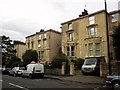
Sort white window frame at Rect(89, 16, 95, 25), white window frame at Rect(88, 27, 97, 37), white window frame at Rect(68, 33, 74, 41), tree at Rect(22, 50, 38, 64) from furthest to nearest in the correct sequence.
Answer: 1. tree at Rect(22, 50, 38, 64)
2. white window frame at Rect(68, 33, 74, 41)
3. white window frame at Rect(89, 16, 95, 25)
4. white window frame at Rect(88, 27, 97, 37)

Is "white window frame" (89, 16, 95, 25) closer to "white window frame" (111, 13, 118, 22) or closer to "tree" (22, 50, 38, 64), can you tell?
"white window frame" (111, 13, 118, 22)

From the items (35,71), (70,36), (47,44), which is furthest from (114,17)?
(47,44)

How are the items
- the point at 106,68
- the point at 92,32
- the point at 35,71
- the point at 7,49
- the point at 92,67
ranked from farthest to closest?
the point at 7,49
the point at 92,32
the point at 35,71
the point at 92,67
the point at 106,68

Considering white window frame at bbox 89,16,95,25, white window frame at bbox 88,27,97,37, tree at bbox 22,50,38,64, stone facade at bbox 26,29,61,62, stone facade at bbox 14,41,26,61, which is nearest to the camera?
white window frame at bbox 88,27,97,37

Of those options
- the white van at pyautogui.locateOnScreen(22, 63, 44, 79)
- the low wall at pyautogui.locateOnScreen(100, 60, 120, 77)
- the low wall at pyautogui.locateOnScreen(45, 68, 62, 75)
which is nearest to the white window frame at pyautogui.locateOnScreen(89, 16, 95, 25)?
the low wall at pyautogui.locateOnScreen(45, 68, 62, 75)

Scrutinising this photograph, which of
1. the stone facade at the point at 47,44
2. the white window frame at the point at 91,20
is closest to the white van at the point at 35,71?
the white window frame at the point at 91,20

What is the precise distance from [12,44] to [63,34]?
3089 cm

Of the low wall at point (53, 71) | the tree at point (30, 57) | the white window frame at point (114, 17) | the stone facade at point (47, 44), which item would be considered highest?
the white window frame at point (114, 17)

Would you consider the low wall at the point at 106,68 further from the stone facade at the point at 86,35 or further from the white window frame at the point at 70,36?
the white window frame at the point at 70,36

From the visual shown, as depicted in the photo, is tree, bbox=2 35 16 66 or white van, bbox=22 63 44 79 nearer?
white van, bbox=22 63 44 79

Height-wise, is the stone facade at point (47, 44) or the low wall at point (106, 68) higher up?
the stone facade at point (47, 44)

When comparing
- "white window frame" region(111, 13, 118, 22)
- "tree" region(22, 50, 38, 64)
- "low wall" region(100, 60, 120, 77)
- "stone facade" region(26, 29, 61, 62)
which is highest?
"white window frame" region(111, 13, 118, 22)

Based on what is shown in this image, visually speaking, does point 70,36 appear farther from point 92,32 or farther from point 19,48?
point 19,48

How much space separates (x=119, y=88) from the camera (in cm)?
1772
